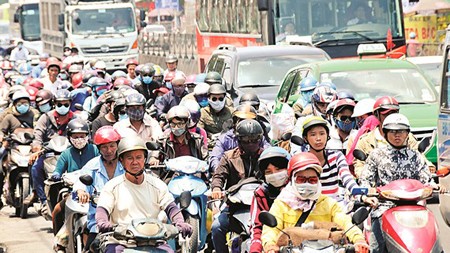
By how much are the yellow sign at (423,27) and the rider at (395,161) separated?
25.1 meters

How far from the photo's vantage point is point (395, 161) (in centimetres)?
974

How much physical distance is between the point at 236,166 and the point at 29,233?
18.0 feet

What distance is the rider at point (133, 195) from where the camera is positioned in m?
8.95

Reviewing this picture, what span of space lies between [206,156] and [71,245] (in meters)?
2.16

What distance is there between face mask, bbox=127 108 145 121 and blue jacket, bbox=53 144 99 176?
103cm

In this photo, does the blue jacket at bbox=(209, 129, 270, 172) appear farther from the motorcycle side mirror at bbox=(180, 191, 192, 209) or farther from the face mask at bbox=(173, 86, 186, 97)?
the face mask at bbox=(173, 86, 186, 97)

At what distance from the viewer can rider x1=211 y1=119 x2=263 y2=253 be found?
35.8 feet

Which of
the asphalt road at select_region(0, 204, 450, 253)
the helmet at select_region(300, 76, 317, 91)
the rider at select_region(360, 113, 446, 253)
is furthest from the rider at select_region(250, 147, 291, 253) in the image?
the helmet at select_region(300, 76, 317, 91)

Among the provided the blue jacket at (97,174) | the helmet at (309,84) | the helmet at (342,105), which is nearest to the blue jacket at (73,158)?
the blue jacket at (97,174)

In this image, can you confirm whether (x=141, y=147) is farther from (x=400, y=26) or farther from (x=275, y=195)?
(x=400, y=26)

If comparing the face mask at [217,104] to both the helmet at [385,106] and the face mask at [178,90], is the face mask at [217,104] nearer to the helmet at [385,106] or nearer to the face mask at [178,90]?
the face mask at [178,90]

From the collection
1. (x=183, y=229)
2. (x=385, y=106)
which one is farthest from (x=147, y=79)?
(x=183, y=229)

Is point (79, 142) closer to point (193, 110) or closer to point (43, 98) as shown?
point (193, 110)

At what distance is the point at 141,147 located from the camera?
893 centimetres
